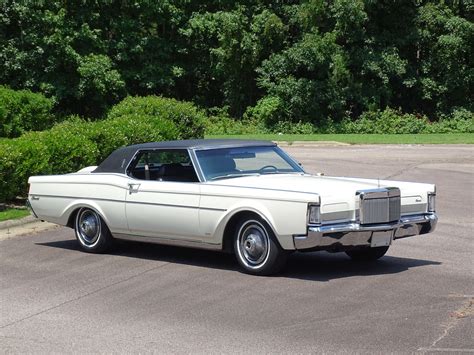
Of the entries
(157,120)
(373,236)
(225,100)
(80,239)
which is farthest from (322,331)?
(225,100)

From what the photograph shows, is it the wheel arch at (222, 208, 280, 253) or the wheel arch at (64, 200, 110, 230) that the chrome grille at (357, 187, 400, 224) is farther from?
the wheel arch at (64, 200, 110, 230)

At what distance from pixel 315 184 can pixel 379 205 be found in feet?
2.50

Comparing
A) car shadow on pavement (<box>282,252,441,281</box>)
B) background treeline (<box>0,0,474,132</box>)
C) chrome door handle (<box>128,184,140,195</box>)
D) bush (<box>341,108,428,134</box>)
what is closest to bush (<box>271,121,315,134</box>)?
background treeline (<box>0,0,474,132</box>)

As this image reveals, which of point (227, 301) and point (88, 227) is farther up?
point (88, 227)

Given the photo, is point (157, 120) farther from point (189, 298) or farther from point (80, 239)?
point (189, 298)

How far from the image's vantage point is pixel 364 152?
28.5m

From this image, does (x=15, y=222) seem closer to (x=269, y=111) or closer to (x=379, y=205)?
(x=379, y=205)

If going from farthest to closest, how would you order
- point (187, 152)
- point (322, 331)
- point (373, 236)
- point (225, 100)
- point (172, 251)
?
point (225, 100)
point (172, 251)
point (187, 152)
point (373, 236)
point (322, 331)

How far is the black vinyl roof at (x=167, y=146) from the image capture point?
11070mm

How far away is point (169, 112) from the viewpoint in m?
24.0

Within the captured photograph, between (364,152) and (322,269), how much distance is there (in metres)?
18.6

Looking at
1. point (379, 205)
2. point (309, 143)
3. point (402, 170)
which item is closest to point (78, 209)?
point (379, 205)

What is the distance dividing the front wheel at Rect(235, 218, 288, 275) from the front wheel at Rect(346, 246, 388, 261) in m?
1.31

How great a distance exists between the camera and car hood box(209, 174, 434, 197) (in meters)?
9.66
